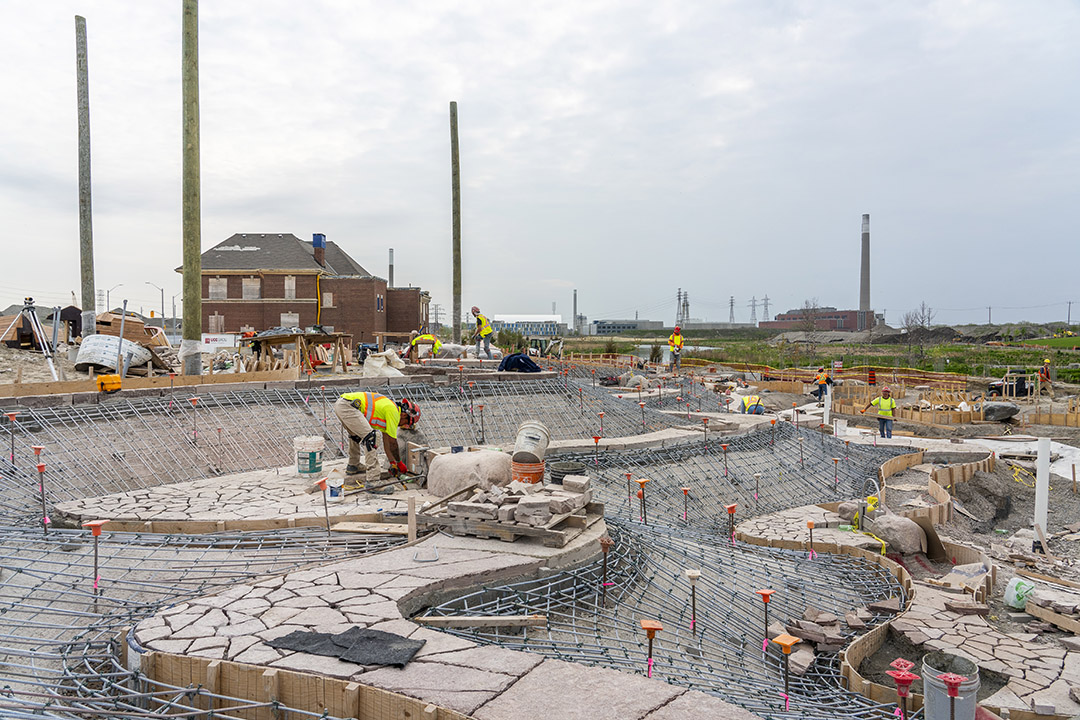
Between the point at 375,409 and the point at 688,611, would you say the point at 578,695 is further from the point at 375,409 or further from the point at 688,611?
the point at 375,409

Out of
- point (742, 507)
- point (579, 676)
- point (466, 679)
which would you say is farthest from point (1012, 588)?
point (466, 679)

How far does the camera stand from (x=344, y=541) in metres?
7.15

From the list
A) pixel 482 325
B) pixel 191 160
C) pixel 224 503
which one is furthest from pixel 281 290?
pixel 224 503

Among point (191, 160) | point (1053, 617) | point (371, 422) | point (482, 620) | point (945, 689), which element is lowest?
point (1053, 617)

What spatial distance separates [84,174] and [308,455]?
12.1m

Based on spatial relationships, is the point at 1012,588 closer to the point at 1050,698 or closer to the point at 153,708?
the point at 1050,698

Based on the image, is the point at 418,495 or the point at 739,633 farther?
the point at 418,495

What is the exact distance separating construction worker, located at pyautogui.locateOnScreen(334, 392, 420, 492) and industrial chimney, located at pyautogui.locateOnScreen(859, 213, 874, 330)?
9897 cm

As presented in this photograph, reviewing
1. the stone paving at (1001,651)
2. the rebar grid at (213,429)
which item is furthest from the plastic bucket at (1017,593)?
the rebar grid at (213,429)

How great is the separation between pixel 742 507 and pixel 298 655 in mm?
10157

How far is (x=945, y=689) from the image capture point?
4523 millimetres

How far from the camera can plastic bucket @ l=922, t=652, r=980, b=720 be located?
4.46 meters

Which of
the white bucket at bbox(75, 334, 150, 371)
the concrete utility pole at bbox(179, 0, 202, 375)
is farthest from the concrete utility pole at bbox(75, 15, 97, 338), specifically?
the concrete utility pole at bbox(179, 0, 202, 375)

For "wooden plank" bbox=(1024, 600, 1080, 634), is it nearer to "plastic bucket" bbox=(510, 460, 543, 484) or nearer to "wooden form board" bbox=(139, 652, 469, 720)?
"plastic bucket" bbox=(510, 460, 543, 484)
